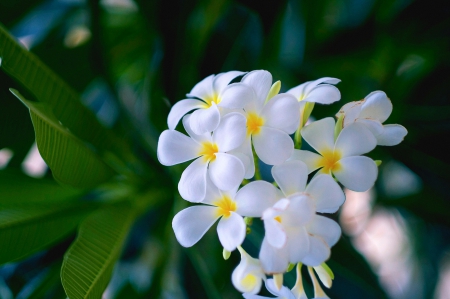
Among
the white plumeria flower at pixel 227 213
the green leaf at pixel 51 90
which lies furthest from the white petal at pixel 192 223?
the green leaf at pixel 51 90

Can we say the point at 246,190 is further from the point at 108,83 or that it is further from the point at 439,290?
the point at 439,290

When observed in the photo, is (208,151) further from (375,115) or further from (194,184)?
(375,115)

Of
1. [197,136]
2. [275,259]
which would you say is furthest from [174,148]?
[275,259]

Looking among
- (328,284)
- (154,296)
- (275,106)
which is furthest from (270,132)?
(154,296)

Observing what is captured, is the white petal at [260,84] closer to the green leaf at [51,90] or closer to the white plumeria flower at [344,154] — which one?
the white plumeria flower at [344,154]

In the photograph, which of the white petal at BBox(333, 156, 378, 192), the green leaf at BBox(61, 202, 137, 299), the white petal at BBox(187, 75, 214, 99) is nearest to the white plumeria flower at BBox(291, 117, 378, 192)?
the white petal at BBox(333, 156, 378, 192)

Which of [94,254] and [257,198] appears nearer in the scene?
[257,198]
